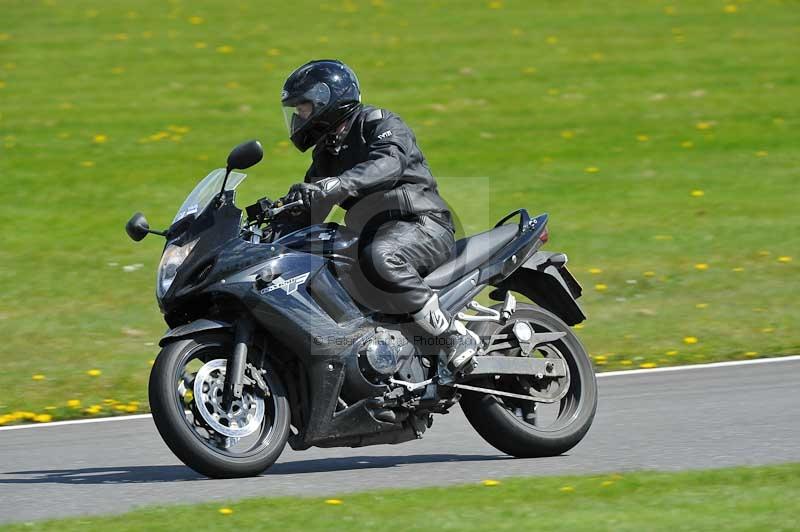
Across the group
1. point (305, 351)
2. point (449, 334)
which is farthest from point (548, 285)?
point (305, 351)

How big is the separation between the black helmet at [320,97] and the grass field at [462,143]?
9.85 ft

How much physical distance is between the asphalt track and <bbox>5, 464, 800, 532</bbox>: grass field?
0.30 meters

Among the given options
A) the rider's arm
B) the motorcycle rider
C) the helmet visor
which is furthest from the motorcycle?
the helmet visor

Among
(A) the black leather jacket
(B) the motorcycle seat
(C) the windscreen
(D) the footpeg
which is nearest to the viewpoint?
(C) the windscreen

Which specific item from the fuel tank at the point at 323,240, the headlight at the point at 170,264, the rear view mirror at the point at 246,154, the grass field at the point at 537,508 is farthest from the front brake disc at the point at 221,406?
the rear view mirror at the point at 246,154

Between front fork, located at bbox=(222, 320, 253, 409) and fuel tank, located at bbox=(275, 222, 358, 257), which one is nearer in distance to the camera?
front fork, located at bbox=(222, 320, 253, 409)

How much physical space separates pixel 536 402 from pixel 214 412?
1746 mm

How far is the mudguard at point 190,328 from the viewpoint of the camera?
6.21 meters

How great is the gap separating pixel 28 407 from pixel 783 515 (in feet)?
17.0

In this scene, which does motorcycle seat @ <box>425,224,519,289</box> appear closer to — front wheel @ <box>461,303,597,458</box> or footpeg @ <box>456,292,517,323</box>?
footpeg @ <box>456,292,517,323</box>

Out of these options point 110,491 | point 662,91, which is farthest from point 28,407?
point 662,91

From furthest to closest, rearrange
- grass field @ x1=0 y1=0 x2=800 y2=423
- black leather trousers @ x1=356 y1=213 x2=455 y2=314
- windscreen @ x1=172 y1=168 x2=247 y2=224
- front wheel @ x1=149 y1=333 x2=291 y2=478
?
grass field @ x1=0 y1=0 x2=800 y2=423 < black leather trousers @ x1=356 y1=213 x2=455 y2=314 < windscreen @ x1=172 y1=168 x2=247 y2=224 < front wheel @ x1=149 y1=333 x2=291 y2=478

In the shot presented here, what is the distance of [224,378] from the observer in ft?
20.6

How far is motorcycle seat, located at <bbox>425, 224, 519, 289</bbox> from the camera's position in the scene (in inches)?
267
